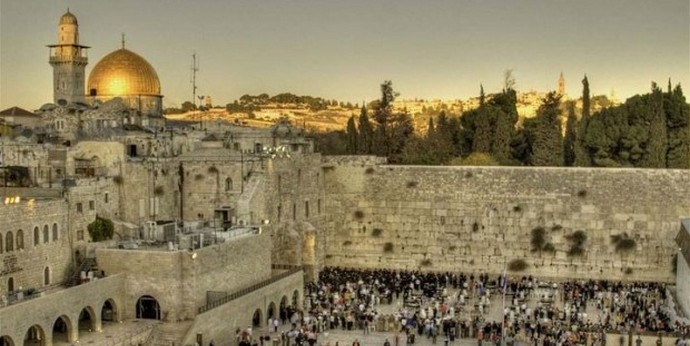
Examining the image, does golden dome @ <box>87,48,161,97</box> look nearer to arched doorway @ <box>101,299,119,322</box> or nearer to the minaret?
the minaret

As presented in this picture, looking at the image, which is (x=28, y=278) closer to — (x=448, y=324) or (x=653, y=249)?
(x=448, y=324)

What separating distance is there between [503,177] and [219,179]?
12.5 metres

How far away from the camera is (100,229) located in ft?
89.6

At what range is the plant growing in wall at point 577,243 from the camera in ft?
118

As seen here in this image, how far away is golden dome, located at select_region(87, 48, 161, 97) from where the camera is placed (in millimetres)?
43469

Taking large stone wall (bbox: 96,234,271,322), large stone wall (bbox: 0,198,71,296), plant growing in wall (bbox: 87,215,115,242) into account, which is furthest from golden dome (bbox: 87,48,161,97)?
large stone wall (bbox: 96,234,271,322)

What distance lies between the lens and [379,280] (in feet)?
112

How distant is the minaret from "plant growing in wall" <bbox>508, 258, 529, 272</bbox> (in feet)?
79.6

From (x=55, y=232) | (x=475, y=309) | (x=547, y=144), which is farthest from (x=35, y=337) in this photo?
(x=547, y=144)

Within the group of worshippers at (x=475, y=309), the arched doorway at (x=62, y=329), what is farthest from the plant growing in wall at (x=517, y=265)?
the arched doorway at (x=62, y=329)

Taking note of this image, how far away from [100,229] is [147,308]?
4.24m

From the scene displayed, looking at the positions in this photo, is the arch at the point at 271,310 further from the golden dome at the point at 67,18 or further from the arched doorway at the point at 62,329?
the golden dome at the point at 67,18

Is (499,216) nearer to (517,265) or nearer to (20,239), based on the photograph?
(517,265)

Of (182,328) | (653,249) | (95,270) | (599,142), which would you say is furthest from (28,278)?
(599,142)
